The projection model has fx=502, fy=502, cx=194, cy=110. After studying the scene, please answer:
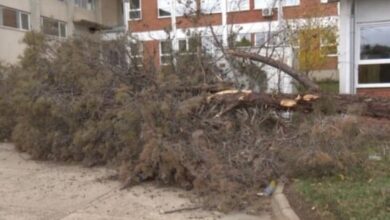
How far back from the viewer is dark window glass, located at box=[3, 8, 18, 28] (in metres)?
29.6

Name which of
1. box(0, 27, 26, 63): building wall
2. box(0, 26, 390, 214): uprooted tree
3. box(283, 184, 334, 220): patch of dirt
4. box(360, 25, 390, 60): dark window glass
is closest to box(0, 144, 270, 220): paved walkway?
box(0, 26, 390, 214): uprooted tree

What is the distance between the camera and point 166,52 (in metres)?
10.8

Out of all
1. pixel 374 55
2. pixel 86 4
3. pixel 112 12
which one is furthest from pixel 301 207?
pixel 112 12

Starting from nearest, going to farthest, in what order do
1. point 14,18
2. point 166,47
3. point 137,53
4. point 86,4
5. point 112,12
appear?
point 137,53 → point 166,47 → point 14,18 → point 86,4 → point 112,12

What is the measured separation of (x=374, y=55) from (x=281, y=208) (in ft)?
27.7

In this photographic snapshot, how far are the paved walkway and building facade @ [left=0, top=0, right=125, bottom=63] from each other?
44.6ft

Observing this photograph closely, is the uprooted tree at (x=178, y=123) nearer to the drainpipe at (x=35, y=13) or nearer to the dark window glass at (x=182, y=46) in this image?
the dark window glass at (x=182, y=46)

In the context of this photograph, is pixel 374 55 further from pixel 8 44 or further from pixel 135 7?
pixel 135 7

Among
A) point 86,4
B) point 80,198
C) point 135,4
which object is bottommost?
point 80,198

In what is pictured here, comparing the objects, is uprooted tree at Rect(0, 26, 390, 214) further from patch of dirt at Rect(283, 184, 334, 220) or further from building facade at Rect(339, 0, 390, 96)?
building facade at Rect(339, 0, 390, 96)

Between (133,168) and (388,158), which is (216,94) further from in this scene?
(388,158)

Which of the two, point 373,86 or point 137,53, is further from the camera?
point 373,86

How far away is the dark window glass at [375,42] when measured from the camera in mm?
13125

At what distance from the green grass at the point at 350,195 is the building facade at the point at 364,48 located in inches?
271
